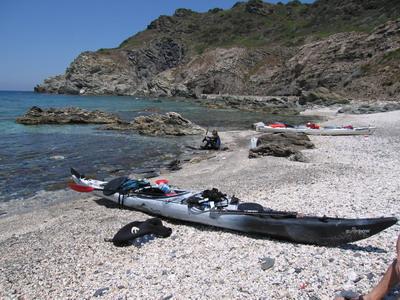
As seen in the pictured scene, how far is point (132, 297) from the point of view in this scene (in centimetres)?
630

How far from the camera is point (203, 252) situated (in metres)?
7.95

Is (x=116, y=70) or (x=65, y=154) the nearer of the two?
(x=65, y=154)

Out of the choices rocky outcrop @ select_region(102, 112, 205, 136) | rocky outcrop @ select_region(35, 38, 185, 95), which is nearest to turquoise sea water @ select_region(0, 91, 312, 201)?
rocky outcrop @ select_region(102, 112, 205, 136)

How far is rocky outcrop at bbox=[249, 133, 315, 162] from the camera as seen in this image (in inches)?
717

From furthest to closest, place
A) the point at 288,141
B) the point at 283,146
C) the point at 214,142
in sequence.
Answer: the point at 214,142 → the point at 288,141 → the point at 283,146

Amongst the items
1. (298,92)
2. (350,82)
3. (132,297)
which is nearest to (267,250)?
(132,297)

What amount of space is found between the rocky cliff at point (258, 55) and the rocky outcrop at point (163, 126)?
36.7 metres

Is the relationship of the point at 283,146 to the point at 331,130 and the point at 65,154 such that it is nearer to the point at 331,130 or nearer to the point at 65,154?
the point at 331,130

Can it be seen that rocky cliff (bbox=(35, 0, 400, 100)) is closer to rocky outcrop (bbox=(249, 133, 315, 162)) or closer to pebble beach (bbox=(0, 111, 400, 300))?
rocky outcrop (bbox=(249, 133, 315, 162))

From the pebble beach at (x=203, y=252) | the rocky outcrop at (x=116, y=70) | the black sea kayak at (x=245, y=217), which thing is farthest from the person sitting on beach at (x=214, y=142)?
the rocky outcrop at (x=116, y=70)

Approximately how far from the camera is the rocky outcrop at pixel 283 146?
18203 millimetres

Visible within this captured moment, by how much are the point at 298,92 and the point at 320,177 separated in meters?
67.3

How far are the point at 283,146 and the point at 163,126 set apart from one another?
49.0 ft

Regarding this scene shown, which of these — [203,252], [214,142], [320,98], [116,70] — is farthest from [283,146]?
[116,70]
